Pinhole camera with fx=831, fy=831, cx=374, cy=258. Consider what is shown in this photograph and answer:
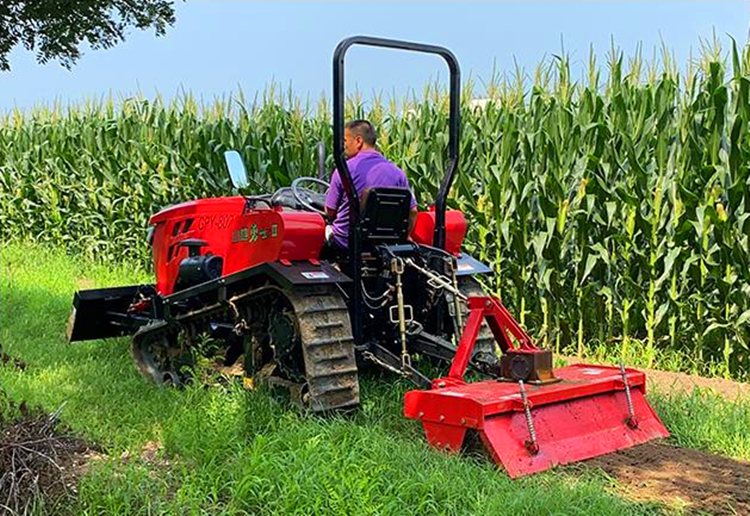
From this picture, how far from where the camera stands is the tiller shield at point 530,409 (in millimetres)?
3943

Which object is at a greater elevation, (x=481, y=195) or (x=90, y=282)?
(x=481, y=195)

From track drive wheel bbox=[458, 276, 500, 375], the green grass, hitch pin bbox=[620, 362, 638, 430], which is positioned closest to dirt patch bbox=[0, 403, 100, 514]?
the green grass

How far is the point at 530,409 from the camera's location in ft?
13.3

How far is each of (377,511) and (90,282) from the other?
838cm

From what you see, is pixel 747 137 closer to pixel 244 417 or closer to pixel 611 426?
pixel 611 426

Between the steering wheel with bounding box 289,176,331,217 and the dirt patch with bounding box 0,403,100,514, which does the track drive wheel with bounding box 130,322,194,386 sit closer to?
the steering wheel with bounding box 289,176,331,217

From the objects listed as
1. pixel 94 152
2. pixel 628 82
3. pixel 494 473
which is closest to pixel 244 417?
pixel 494 473

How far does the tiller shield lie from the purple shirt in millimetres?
1029

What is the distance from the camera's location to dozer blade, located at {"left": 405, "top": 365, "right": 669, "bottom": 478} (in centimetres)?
393

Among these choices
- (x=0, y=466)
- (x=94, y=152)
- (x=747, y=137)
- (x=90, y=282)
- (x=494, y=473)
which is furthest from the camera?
(x=94, y=152)

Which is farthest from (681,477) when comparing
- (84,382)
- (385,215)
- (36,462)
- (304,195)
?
(84,382)

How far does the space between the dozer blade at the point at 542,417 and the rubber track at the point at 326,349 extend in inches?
18.5

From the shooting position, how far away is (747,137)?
20.7 ft

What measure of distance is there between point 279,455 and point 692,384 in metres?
3.49
